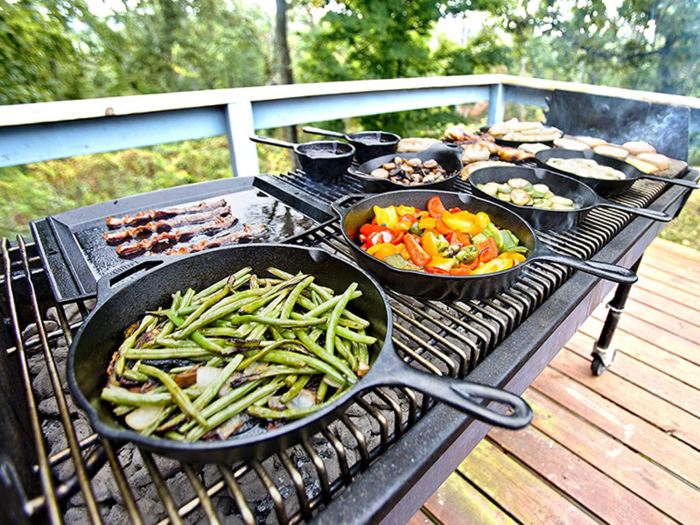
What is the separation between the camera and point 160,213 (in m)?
2.89

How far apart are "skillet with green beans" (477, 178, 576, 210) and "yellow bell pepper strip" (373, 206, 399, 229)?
824mm

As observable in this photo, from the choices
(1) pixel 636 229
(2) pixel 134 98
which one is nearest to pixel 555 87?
(1) pixel 636 229

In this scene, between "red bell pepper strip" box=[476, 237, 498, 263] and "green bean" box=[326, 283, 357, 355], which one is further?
"red bell pepper strip" box=[476, 237, 498, 263]

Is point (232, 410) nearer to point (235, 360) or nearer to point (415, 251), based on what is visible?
point (235, 360)

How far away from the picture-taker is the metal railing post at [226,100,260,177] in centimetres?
379

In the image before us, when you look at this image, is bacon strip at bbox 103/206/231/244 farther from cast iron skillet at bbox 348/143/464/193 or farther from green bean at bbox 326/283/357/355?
green bean at bbox 326/283/357/355

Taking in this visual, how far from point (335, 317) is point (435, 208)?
3.83ft

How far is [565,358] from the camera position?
4074 millimetres

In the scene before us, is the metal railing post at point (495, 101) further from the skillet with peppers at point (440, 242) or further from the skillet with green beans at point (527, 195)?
the skillet with peppers at point (440, 242)

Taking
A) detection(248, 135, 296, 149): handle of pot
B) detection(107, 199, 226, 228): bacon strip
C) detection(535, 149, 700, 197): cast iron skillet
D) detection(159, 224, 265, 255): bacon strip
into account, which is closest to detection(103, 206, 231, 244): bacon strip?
detection(107, 199, 226, 228): bacon strip

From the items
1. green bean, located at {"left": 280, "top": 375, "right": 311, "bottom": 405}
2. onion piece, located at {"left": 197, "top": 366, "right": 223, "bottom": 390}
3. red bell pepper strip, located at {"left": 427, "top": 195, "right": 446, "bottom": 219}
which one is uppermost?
red bell pepper strip, located at {"left": 427, "top": 195, "right": 446, "bottom": 219}

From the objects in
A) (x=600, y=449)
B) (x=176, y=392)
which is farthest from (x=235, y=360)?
(x=600, y=449)

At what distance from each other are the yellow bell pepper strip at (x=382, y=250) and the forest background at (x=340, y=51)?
721 centimetres

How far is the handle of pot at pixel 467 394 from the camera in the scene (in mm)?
952
